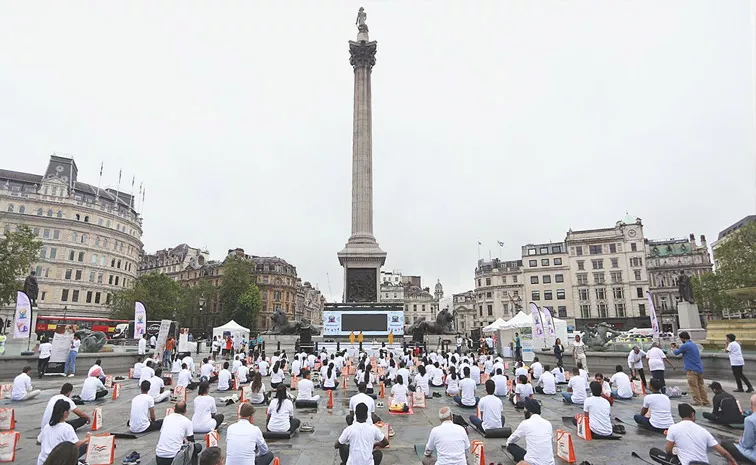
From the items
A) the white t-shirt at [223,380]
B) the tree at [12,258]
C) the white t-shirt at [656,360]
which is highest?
the tree at [12,258]

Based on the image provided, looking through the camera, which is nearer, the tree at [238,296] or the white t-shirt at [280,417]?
the white t-shirt at [280,417]

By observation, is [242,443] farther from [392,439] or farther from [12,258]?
[12,258]

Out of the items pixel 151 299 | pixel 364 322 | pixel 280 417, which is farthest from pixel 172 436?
pixel 151 299

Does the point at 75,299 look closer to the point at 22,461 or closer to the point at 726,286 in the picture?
the point at 22,461

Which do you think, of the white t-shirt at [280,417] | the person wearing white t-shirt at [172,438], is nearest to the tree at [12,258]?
the white t-shirt at [280,417]

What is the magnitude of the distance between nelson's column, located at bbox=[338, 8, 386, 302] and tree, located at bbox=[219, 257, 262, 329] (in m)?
34.2

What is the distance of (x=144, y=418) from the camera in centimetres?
1047

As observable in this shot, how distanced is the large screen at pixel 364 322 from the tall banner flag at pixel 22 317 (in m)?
23.5

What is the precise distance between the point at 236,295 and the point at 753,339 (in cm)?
6698

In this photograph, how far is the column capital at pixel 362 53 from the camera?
53050 millimetres

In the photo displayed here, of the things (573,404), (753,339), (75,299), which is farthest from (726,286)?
(75,299)

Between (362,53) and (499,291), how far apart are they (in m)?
58.0

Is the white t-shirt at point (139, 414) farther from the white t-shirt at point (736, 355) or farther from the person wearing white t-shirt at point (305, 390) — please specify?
the white t-shirt at point (736, 355)

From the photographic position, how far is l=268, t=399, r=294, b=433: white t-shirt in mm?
10086
